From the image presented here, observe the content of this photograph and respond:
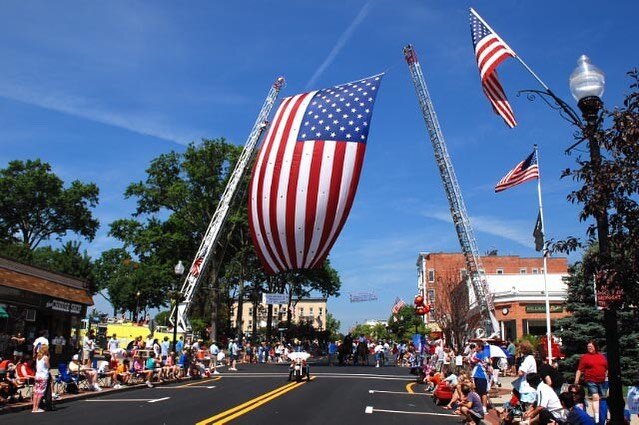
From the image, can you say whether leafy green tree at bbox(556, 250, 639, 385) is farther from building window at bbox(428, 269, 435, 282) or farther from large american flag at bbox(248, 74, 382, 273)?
building window at bbox(428, 269, 435, 282)

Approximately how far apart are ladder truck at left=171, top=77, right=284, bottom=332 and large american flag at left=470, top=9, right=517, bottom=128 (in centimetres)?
3246

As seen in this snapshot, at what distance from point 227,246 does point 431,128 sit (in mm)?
23982

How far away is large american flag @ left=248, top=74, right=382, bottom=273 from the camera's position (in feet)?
50.7

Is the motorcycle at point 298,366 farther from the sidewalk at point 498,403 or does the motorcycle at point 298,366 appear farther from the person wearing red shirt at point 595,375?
the person wearing red shirt at point 595,375

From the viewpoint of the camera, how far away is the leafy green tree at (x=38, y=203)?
6341 centimetres

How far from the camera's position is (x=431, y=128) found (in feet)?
202

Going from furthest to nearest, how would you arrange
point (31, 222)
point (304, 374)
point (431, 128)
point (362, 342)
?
point (31, 222) → point (431, 128) → point (362, 342) → point (304, 374)

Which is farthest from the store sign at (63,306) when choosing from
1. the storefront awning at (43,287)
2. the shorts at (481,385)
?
the shorts at (481,385)

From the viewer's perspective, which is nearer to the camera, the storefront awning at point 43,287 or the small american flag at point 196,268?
the storefront awning at point 43,287

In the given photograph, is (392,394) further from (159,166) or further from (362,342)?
(159,166)

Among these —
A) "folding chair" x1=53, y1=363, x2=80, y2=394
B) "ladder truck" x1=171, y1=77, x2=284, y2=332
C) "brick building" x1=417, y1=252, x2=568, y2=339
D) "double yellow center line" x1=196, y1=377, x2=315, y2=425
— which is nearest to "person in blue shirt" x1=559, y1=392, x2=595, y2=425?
"double yellow center line" x1=196, y1=377, x2=315, y2=425

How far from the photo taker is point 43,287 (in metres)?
28.2

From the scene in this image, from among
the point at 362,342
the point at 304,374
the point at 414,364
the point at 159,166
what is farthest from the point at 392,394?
the point at 159,166

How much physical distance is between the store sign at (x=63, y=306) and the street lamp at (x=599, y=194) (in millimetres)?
26245
